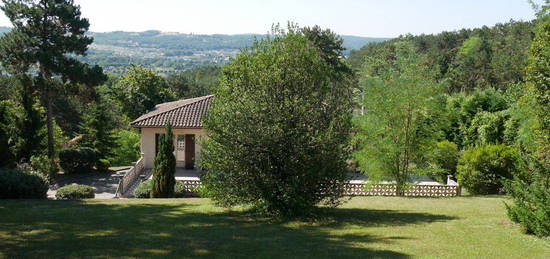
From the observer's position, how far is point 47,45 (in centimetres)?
3112

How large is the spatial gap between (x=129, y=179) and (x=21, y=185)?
8.43 metres

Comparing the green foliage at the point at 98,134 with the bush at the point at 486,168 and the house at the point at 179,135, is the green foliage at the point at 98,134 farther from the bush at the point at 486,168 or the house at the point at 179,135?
the bush at the point at 486,168

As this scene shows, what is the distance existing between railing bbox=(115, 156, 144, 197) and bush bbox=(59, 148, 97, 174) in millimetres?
6447

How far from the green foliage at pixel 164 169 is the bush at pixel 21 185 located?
13.4ft

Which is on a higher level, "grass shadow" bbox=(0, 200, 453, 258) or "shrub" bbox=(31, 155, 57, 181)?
"grass shadow" bbox=(0, 200, 453, 258)

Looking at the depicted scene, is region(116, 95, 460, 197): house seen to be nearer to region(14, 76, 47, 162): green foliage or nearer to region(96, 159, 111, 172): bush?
region(14, 76, 47, 162): green foliage

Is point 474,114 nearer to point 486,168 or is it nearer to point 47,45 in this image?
point 486,168

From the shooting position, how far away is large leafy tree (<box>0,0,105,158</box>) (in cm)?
3042

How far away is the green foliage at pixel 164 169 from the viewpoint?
20188mm

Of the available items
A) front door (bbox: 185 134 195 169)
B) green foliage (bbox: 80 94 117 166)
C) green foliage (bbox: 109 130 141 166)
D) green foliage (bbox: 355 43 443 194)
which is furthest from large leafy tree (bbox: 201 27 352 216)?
green foliage (bbox: 109 130 141 166)

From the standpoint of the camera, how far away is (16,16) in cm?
3077

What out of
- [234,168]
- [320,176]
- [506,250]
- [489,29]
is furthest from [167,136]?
[489,29]

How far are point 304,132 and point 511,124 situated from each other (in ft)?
62.1

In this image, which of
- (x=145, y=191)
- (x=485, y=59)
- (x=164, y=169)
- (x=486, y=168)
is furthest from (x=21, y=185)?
(x=485, y=59)
